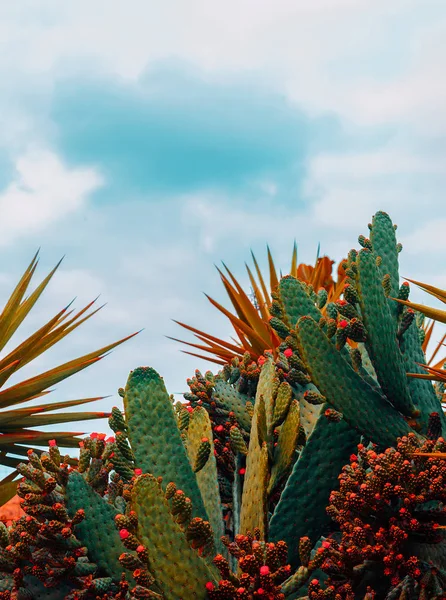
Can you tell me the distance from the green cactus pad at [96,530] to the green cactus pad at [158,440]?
→ 271mm

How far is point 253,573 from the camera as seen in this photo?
2.96m

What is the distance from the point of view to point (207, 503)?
368 cm

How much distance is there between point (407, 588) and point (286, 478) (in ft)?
2.97

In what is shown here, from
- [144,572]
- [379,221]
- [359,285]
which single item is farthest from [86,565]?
[379,221]

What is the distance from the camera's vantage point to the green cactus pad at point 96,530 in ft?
10.9

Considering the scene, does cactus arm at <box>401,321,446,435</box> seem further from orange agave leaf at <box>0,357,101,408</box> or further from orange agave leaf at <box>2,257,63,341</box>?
orange agave leaf at <box>2,257,63,341</box>

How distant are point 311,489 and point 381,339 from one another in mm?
805

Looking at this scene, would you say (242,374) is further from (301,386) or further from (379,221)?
(379,221)

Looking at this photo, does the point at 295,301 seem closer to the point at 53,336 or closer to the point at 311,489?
the point at 311,489

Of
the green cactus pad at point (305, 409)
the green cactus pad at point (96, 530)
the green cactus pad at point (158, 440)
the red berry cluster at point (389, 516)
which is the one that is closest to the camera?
the red berry cluster at point (389, 516)

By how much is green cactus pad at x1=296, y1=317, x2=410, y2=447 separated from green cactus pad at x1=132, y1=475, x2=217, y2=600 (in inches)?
38.1

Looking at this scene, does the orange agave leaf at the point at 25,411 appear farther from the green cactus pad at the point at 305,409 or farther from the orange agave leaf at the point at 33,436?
the green cactus pad at the point at 305,409

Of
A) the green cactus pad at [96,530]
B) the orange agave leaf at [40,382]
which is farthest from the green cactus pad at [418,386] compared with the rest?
the orange agave leaf at [40,382]

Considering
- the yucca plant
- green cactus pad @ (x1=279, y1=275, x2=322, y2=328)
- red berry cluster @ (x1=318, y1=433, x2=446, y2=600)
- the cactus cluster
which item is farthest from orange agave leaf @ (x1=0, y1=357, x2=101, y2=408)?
red berry cluster @ (x1=318, y1=433, x2=446, y2=600)
